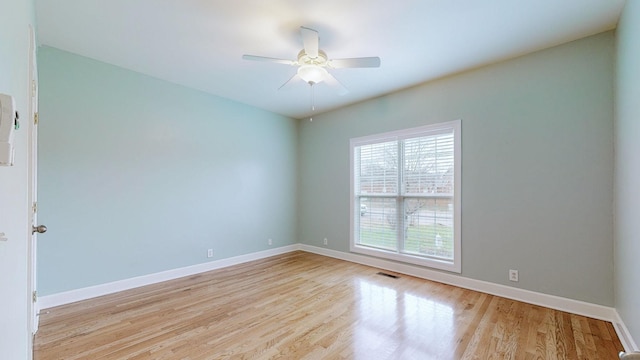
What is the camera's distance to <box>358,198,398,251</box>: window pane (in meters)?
4.25

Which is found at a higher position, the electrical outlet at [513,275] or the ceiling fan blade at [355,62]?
the ceiling fan blade at [355,62]

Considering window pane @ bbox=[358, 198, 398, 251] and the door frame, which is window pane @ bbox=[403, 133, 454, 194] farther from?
the door frame

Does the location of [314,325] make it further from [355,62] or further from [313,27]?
[313,27]

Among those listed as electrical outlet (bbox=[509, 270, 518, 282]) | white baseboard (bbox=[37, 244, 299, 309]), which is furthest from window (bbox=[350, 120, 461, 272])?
white baseboard (bbox=[37, 244, 299, 309])

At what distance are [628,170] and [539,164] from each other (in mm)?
815

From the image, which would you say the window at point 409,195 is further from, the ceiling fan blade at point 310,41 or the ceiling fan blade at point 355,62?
the ceiling fan blade at point 310,41

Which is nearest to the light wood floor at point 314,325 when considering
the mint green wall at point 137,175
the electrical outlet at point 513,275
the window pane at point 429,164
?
the electrical outlet at point 513,275

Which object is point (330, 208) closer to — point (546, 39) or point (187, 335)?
point (187, 335)

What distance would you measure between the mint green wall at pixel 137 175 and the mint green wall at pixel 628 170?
14.4 ft

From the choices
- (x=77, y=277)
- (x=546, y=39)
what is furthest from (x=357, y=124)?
(x=77, y=277)

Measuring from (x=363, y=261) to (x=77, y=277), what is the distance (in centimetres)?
366

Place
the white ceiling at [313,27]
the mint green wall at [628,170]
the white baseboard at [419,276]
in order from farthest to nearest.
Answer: the white baseboard at [419,276], the white ceiling at [313,27], the mint green wall at [628,170]

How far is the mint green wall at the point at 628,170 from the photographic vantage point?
1929mm

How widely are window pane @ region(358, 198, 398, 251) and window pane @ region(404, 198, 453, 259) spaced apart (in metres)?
0.22
